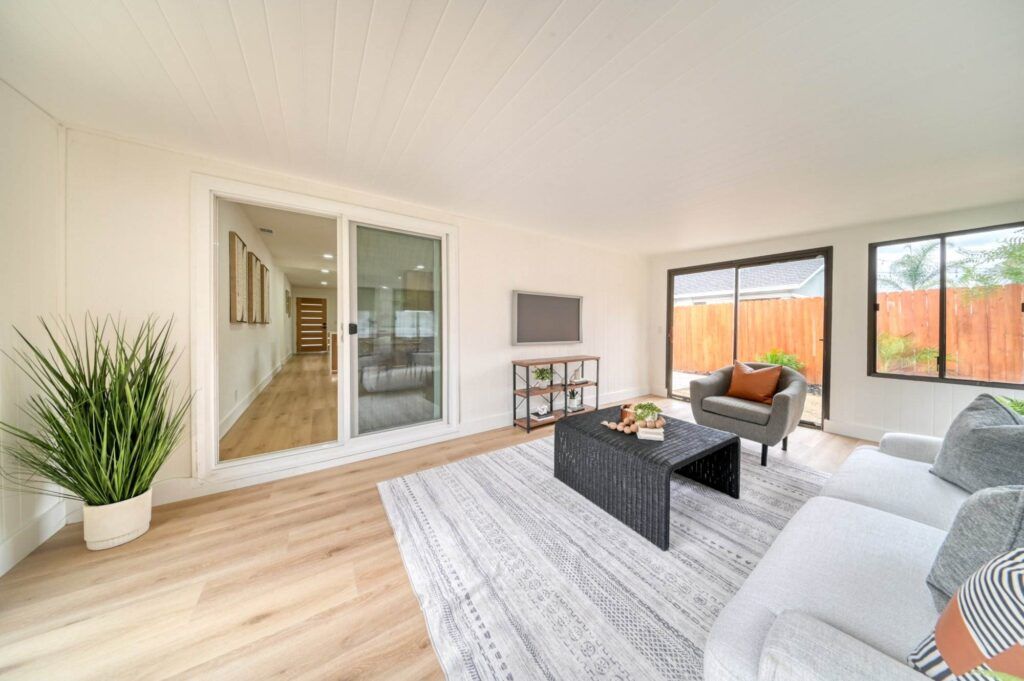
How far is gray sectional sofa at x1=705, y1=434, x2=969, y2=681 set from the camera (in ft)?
2.15

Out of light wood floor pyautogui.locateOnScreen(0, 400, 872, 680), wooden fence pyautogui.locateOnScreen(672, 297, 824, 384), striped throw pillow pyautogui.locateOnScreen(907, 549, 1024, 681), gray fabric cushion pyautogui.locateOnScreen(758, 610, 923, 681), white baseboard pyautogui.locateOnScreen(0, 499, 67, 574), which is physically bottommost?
light wood floor pyautogui.locateOnScreen(0, 400, 872, 680)

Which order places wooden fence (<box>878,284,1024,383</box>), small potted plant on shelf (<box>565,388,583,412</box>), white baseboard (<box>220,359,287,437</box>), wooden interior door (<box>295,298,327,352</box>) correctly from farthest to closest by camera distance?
wooden interior door (<box>295,298,327,352</box>) < small potted plant on shelf (<box>565,388,583,412</box>) < white baseboard (<box>220,359,287,437</box>) < wooden fence (<box>878,284,1024,383</box>)

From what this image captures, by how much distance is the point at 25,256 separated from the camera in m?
1.63

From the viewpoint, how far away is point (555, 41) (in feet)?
4.16

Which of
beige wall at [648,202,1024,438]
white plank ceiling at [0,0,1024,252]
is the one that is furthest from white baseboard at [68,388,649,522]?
beige wall at [648,202,1024,438]

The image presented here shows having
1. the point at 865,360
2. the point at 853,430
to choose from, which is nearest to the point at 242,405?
the point at 853,430

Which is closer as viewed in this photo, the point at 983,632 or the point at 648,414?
the point at 983,632

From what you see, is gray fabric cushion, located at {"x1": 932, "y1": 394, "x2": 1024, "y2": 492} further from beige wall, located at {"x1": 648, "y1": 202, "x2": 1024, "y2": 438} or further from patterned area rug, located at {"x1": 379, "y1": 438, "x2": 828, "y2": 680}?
beige wall, located at {"x1": 648, "y1": 202, "x2": 1024, "y2": 438}

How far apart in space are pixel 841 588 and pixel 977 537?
1.04 ft

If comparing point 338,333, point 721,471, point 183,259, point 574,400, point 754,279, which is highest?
point 754,279

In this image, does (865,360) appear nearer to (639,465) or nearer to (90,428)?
(639,465)

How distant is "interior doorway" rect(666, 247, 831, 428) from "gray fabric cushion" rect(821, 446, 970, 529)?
2532 mm

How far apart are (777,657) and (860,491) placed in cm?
126

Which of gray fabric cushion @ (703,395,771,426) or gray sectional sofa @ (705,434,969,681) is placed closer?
gray sectional sofa @ (705,434,969,681)
